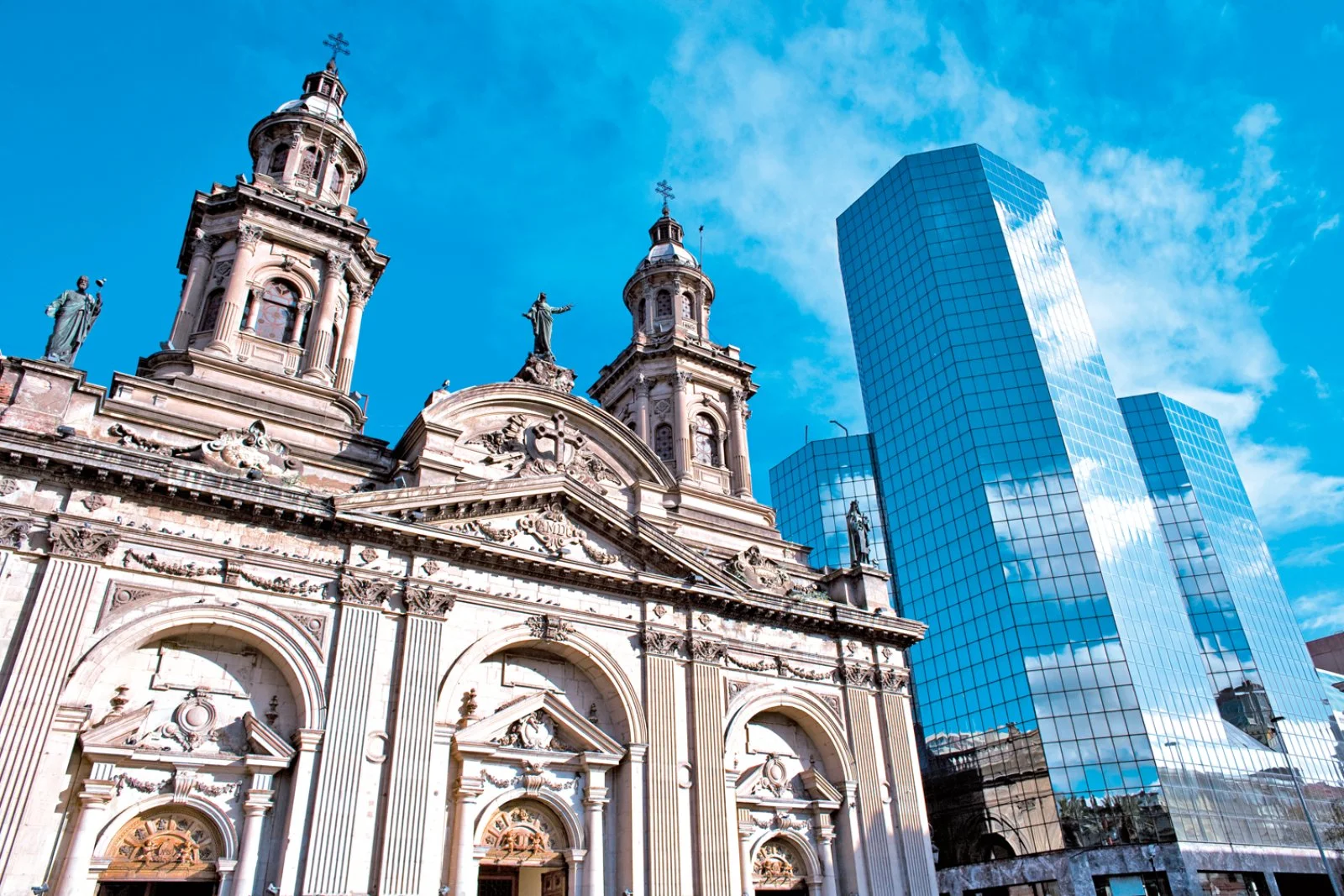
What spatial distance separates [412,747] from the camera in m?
21.4

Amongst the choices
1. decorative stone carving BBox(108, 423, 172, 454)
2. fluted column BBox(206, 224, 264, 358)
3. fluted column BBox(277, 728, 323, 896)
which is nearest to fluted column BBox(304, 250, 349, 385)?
fluted column BBox(206, 224, 264, 358)

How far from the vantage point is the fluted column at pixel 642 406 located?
3903 centimetres

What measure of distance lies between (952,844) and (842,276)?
1815 inches

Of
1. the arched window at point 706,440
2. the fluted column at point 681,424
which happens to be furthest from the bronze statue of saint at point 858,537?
the fluted column at point 681,424

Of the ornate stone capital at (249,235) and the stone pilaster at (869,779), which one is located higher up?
the ornate stone capital at (249,235)

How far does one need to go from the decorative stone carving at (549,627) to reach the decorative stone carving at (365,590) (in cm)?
396

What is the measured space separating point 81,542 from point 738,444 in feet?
83.0

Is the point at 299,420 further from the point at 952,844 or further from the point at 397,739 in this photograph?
the point at 952,844

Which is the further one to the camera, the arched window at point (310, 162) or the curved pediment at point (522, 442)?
the arched window at point (310, 162)

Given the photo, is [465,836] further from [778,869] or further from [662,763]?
[778,869]

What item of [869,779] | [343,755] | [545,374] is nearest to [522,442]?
[545,374]

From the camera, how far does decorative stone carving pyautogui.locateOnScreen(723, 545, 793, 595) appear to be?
3141 cm

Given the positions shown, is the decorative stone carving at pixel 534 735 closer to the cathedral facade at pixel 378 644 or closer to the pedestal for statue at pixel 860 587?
the cathedral facade at pixel 378 644

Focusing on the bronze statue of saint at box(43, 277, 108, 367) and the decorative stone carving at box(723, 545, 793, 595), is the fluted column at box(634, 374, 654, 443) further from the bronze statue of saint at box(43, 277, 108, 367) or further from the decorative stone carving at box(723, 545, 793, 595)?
the bronze statue of saint at box(43, 277, 108, 367)
